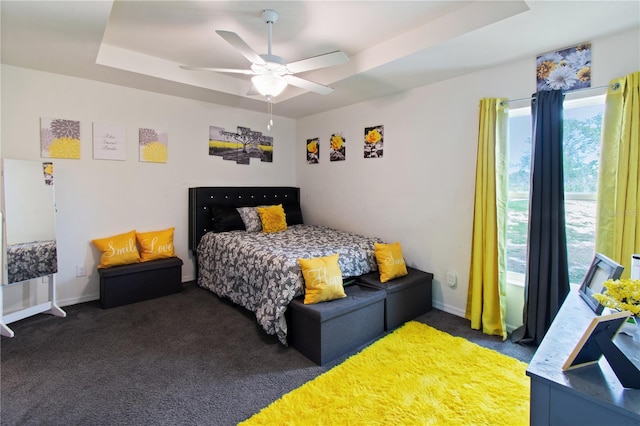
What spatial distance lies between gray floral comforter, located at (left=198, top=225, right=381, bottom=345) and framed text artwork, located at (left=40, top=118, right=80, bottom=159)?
1.62m

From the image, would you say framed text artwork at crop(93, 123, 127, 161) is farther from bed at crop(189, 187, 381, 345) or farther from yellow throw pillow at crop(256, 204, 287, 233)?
yellow throw pillow at crop(256, 204, 287, 233)

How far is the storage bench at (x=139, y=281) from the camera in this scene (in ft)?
10.5

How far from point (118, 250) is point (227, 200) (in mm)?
1383

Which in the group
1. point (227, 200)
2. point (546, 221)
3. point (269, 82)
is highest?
point (269, 82)

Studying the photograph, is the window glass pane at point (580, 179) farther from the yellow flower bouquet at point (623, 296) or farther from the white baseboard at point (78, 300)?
the white baseboard at point (78, 300)

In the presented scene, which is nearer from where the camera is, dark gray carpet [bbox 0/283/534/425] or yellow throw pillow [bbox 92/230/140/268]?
dark gray carpet [bbox 0/283/534/425]

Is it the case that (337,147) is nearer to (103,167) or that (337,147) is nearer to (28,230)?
(103,167)

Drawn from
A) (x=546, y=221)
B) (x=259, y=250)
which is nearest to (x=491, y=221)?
(x=546, y=221)

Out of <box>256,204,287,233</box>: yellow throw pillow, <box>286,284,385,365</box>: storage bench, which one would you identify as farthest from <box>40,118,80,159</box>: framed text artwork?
<box>286,284,385,365</box>: storage bench

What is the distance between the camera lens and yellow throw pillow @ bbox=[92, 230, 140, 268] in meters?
3.29

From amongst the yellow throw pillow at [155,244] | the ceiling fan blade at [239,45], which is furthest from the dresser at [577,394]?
the yellow throw pillow at [155,244]

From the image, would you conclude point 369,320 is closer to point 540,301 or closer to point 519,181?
point 540,301

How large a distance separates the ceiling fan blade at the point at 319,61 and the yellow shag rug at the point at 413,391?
2163 millimetres

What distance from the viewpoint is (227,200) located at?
4.23 metres
